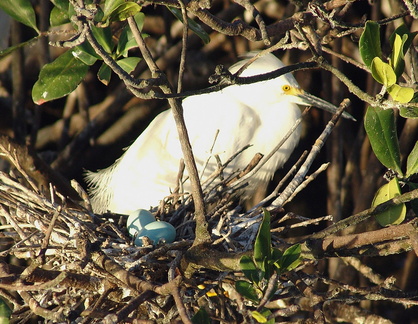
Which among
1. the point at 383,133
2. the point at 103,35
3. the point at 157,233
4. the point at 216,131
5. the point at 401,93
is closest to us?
the point at 401,93

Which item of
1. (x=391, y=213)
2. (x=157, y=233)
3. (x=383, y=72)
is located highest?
(x=383, y=72)

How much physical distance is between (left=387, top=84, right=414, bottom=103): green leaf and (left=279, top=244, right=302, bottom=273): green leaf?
229 millimetres

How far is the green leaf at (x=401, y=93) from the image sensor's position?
70 cm

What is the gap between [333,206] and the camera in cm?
207

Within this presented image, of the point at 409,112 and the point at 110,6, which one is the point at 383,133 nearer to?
the point at 409,112

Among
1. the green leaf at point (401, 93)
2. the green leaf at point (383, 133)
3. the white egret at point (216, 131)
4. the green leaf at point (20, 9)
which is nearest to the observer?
the green leaf at point (401, 93)

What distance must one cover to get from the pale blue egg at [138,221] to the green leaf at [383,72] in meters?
0.62

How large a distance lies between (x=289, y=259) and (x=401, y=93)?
0.25 meters

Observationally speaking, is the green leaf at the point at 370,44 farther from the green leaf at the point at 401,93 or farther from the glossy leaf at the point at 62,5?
the glossy leaf at the point at 62,5

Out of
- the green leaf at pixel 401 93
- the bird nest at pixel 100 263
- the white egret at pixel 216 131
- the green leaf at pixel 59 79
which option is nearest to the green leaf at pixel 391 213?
the green leaf at pixel 401 93

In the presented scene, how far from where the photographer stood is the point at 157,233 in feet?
3.75

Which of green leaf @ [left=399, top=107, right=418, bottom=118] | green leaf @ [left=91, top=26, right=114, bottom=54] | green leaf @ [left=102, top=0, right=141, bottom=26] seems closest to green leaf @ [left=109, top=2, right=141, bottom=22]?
green leaf @ [left=102, top=0, right=141, bottom=26]

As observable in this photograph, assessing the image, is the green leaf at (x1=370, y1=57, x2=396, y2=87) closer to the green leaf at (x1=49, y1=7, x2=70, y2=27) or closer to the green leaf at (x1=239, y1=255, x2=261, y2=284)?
the green leaf at (x1=239, y1=255, x2=261, y2=284)

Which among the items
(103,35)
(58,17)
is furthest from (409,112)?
(58,17)
